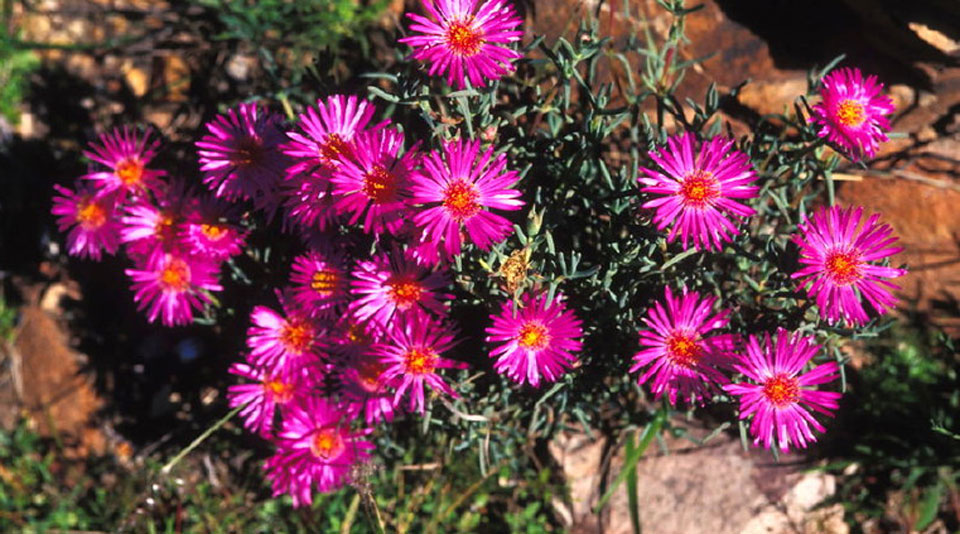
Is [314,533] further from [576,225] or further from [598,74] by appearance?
[598,74]

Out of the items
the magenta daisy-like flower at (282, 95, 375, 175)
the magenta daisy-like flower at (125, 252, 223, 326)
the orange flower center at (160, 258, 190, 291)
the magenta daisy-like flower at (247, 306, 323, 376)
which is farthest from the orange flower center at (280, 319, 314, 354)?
the magenta daisy-like flower at (282, 95, 375, 175)

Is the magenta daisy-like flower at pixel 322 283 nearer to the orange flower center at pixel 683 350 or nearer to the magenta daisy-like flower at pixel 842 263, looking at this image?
the orange flower center at pixel 683 350

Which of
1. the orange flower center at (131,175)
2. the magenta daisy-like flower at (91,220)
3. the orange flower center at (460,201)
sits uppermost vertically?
the orange flower center at (131,175)

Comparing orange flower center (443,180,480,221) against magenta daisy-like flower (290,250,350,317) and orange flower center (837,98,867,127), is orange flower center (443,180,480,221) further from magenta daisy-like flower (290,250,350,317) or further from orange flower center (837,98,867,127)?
orange flower center (837,98,867,127)

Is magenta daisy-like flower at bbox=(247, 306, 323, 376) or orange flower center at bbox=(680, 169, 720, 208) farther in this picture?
magenta daisy-like flower at bbox=(247, 306, 323, 376)

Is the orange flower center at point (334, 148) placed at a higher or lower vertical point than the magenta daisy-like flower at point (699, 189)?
higher

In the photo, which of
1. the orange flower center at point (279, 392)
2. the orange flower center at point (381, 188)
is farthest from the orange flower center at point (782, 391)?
the orange flower center at point (279, 392)

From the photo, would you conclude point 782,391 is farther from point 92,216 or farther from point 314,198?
point 92,216
